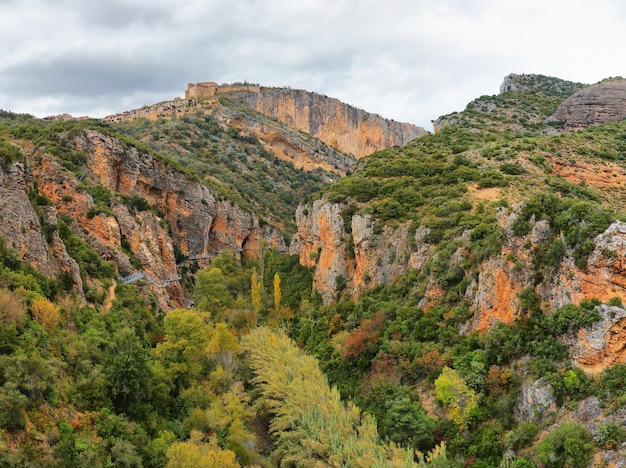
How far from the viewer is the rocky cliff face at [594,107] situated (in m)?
60.5

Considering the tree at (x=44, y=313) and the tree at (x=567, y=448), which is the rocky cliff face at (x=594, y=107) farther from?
the tree at (x=44, y=313)

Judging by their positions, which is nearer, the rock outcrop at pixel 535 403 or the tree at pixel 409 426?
the rock outcrop at pixel 535 403

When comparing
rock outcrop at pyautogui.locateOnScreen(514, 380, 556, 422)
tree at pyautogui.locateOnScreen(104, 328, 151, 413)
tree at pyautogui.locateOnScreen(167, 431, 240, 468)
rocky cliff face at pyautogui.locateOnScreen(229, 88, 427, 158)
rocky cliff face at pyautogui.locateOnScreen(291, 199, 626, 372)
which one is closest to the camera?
tree at pyautogui.locateOnScreen(167, 431, 240, 468)

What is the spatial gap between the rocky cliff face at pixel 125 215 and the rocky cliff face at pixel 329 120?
67.9 metres

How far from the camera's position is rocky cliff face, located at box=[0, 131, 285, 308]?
1156 inches

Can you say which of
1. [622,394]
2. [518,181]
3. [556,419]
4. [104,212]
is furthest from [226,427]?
[518,181]

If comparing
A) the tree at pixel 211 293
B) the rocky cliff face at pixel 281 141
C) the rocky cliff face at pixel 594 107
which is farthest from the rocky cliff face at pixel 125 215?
the rocky cliff face at pixel 594 107

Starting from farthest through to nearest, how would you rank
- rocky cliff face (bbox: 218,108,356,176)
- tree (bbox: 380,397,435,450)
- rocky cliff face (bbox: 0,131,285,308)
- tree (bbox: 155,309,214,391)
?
rocky cliff face (bbox: 218,108,356,176) < tree (bbox: 155,309,214,391) < rocky cliff face (bbox: 0,131,285,308) < tree (bbox: 380,397,435,450)

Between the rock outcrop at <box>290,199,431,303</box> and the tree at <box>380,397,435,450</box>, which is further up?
the rock outcrop at <box>290,199,431,303</box>

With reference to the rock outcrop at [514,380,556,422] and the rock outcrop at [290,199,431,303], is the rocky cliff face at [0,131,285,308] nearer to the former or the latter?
the rock outcrop at [290,199,431,303]

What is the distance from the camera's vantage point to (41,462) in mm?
18297

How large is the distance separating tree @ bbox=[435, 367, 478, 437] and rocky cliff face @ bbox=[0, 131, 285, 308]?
22.0 meters

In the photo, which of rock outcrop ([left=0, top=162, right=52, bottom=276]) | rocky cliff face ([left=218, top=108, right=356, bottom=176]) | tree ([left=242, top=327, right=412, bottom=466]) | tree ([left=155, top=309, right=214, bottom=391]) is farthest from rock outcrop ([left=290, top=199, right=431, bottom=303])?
rocky cliff face ([left=218, top=108, right=356, bottom=176])

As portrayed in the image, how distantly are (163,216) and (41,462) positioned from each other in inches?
1581
